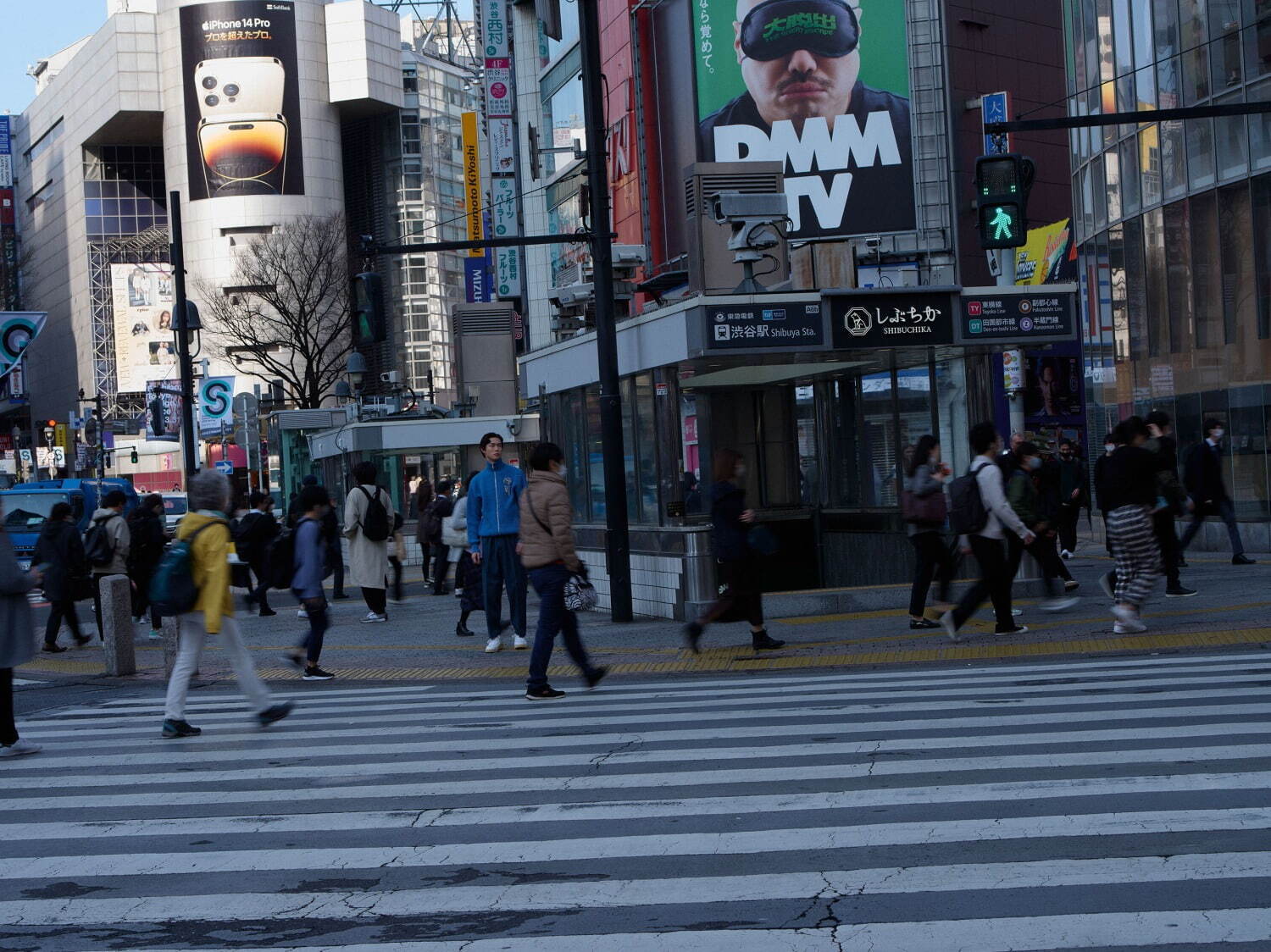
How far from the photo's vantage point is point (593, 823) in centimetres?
690

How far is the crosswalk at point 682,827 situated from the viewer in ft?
17.2

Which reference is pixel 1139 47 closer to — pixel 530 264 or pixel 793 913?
pixel 793 913

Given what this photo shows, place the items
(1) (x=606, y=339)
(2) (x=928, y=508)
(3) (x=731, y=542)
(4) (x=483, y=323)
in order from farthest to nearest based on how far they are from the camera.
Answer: (4) (x=483, y=323) → (1) (x=606, y=339) → (2) (x=928, y=508) → (3) (x=731, y=542)

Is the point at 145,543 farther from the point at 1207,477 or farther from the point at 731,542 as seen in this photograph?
the point at 1207,477

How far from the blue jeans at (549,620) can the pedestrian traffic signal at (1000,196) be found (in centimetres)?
604

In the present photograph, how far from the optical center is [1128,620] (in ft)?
43.7

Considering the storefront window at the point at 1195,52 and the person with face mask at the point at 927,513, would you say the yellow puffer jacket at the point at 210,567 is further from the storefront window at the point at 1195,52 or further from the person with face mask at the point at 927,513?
the storefront window at the point at 1195,52

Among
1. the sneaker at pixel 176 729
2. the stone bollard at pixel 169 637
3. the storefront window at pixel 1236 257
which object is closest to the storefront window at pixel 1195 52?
the storefront window at pixel 1236 257

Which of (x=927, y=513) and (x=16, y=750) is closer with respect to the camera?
(x=16, y=750)

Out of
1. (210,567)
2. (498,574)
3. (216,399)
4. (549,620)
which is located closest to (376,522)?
(498,574)

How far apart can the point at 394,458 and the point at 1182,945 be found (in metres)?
32.0

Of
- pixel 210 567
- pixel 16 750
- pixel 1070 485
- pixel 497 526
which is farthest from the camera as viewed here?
pixel 1070 485

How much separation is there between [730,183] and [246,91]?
88.3 metres

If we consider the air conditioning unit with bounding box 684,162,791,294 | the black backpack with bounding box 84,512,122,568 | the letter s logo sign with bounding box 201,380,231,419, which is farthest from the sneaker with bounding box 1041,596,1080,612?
the letter s logo sign with bounding box 201,380,231,419
